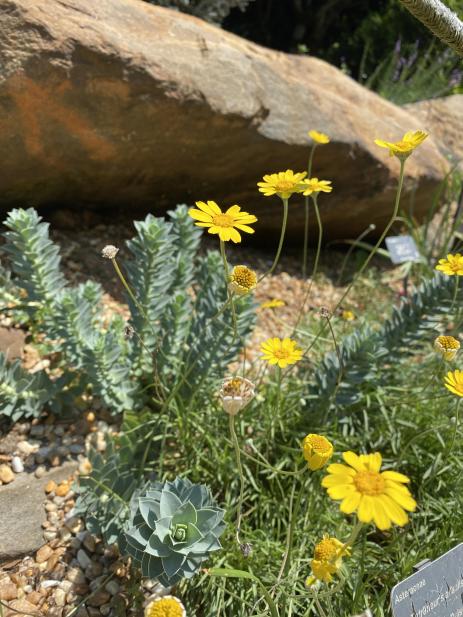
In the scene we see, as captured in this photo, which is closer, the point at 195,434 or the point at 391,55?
the point at 195,434

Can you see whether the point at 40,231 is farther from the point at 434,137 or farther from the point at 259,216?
the point at 434,137

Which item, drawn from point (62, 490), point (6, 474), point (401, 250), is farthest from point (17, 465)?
point (401, 250)

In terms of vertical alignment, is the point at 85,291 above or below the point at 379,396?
below

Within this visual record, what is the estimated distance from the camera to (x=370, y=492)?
0.87 metres

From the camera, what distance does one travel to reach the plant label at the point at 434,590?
114 centimetres

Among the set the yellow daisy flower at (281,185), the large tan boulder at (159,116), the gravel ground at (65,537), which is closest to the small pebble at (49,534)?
the gravel ground at (65,537)

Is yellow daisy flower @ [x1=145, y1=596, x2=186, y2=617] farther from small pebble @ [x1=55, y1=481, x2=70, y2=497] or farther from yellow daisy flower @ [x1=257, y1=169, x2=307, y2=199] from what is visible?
yellow daisy flower @ [x1=257, y1=169, x2=307, y2=199]

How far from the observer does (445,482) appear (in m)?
1.87

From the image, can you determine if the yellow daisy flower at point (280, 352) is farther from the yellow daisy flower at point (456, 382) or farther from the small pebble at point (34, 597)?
the small pebble at point (34, 597)

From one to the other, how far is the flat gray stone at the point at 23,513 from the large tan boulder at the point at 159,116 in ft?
4.34

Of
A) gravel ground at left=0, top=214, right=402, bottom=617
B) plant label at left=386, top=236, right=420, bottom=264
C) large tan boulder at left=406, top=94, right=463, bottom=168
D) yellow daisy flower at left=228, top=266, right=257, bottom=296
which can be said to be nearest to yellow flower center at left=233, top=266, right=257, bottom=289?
yellow daisy flower at left=228, top=266, right=257, bottom=296

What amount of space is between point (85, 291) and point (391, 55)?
5104 mm

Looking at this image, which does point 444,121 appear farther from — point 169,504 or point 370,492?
point 370,492

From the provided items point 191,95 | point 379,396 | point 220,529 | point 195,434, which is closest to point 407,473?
point 379,396
